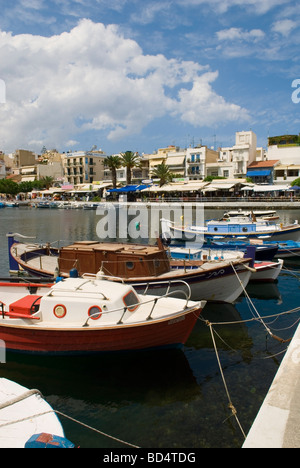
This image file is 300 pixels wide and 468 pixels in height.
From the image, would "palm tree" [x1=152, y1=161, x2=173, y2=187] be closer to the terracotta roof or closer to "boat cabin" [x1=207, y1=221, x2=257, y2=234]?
the terracotta roof

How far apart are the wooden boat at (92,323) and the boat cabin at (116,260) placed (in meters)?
3.51

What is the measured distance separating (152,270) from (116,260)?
1555mm

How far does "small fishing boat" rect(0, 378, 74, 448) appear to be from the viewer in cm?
503

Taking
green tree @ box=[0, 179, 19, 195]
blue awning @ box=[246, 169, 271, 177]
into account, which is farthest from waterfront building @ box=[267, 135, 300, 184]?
green tree @ box=[0, 179, 19, 195]

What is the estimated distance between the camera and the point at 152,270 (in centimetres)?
1362

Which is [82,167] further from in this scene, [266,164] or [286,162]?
[286,162]

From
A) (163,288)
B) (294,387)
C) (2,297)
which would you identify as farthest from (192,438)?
(2,297)

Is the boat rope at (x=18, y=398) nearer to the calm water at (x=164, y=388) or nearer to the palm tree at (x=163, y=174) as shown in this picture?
the calm water at (x=164, y=388)

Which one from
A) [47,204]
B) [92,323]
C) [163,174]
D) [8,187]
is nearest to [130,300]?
[92,323]

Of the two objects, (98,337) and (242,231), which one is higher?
(242,231)

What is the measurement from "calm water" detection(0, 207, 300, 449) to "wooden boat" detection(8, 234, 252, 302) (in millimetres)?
2277

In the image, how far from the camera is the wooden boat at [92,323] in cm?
920

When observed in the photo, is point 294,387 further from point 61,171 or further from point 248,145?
point 61,171

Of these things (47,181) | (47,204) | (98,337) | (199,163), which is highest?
(199,163)
